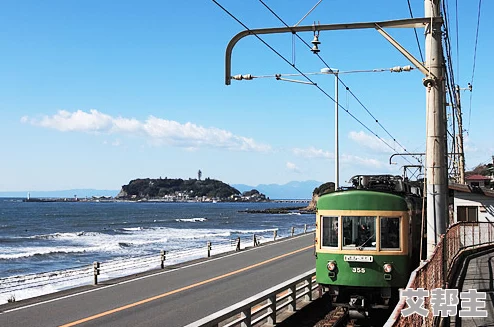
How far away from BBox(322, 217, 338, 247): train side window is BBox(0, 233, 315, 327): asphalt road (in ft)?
12.3

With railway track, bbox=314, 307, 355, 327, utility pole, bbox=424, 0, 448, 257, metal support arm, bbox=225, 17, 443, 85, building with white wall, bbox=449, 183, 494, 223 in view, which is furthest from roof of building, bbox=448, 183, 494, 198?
metal support arm, bbox=225, 17, 443, 85

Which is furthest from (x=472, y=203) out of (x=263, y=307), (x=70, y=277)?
(x=70, y=277)

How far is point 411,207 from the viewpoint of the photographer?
13.3m

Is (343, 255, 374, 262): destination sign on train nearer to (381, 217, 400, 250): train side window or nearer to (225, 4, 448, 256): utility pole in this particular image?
(381, 217, 400, 250): train side window

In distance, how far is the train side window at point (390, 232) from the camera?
12344 mm

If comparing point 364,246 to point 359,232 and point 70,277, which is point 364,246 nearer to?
point 359,232

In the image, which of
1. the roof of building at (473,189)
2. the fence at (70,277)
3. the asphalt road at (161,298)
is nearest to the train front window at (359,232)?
the asphalt road at (161,298)

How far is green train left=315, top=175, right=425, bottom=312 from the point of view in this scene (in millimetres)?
12211

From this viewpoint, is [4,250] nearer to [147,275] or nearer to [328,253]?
[147,275]

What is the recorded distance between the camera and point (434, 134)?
10.6 m

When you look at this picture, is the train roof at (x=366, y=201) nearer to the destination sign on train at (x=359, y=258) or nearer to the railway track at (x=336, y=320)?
the destination sign on train at (x=359, y=258)

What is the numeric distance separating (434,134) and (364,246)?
3.18 m

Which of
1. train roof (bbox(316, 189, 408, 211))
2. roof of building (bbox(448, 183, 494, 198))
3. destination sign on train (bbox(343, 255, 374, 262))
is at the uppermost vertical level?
roof of building (bbox(448, 183, 494, 198))

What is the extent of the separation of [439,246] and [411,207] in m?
2.88
